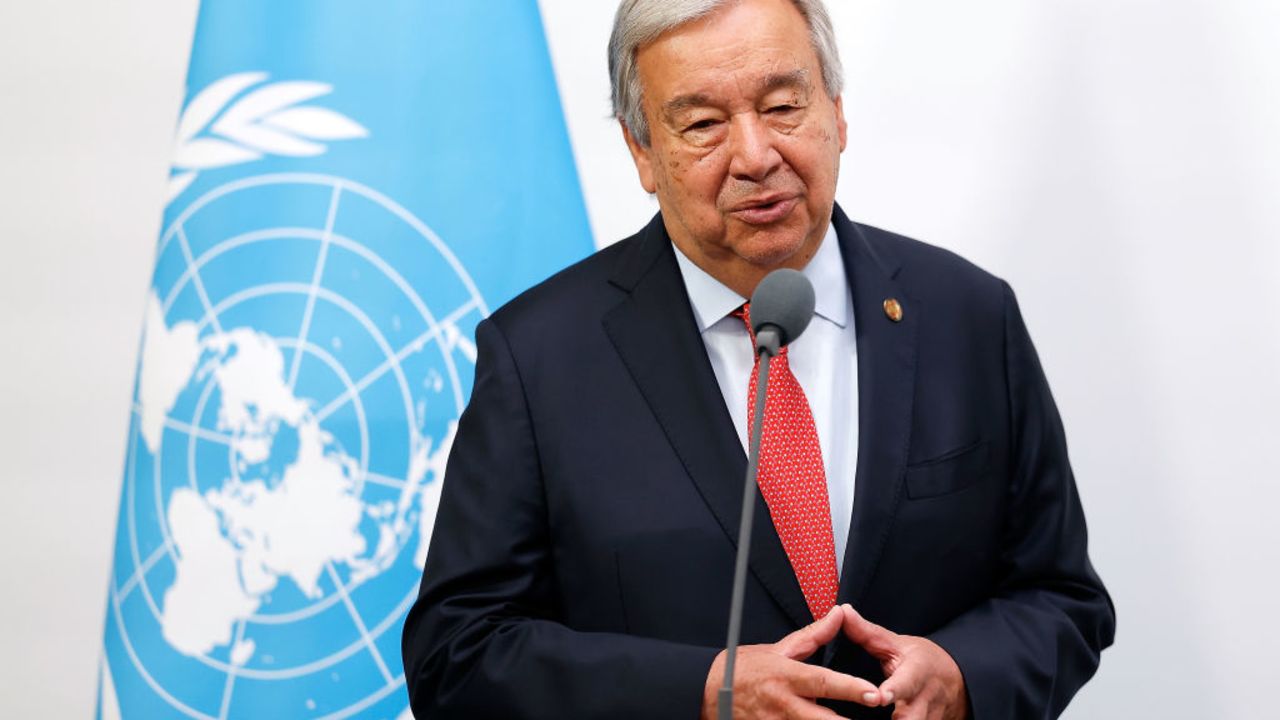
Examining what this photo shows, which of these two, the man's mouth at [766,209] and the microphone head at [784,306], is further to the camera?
the man's mouth at [766,209]

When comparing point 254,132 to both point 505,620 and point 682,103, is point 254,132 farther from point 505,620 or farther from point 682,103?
point 505,620

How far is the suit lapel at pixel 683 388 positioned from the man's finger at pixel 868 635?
111 millimetres

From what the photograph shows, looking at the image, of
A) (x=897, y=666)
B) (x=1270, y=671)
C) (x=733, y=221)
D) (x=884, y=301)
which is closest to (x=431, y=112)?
(x=733, y=221)

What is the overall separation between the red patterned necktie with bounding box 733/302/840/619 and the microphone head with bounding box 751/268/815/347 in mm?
279

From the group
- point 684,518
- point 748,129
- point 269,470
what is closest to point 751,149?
point 748,129

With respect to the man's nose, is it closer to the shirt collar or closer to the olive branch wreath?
the shirt collar

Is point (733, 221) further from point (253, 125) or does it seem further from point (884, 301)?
point (253, 125)

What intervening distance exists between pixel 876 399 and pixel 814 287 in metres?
0.17

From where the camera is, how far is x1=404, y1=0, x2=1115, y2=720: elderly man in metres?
1.61

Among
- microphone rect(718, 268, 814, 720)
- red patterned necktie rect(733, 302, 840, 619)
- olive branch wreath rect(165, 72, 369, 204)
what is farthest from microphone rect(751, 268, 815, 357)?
olive branch wreath rect(165, 72, 369, 204)

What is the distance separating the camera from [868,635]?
1496 millimetres

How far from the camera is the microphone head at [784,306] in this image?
131 centimetres

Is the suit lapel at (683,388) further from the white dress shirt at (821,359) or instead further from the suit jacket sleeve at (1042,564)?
the suit jacket sleeve at (1042,564)

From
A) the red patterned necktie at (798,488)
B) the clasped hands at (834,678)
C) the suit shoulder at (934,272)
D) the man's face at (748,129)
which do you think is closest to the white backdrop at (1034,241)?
the suit shoulder at (934,272)
